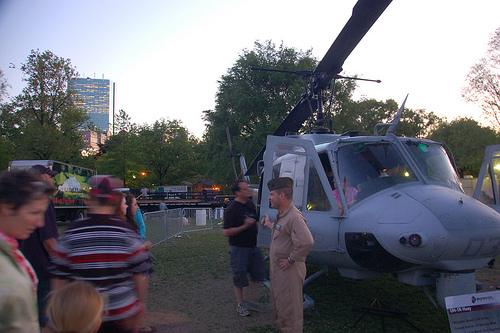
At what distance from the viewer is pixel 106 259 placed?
2.20 metres

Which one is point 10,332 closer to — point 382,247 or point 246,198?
point 382,247

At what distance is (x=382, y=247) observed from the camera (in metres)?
3.85

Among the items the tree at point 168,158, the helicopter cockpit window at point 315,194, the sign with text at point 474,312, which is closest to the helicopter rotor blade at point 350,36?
the helicopter cockpit window at point 315,194

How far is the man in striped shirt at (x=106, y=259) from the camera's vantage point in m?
2.18

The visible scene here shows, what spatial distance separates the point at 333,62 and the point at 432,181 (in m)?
2.69

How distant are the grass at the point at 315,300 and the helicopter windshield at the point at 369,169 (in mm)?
1730

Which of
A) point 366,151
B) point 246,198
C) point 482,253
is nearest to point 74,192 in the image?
point 246,198

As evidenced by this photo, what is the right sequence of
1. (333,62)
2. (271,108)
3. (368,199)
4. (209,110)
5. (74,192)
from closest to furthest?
(368,199) < (333,62) < (74,192) < (271,108) < (209,110)

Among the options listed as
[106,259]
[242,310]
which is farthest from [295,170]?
[106,259]

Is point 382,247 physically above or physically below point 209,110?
below

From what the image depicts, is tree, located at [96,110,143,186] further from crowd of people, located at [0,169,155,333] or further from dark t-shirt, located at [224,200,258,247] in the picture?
crowd of people, located at [0,169,155,333]

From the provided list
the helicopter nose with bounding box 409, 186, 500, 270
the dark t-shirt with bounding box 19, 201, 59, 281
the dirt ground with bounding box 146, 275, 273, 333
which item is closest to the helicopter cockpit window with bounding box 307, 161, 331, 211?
the helicopter nose with bounding box 409, 186, 500, 270

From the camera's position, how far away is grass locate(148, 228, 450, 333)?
4676 mm

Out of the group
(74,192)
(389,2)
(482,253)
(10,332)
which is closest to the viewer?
(10,332)
